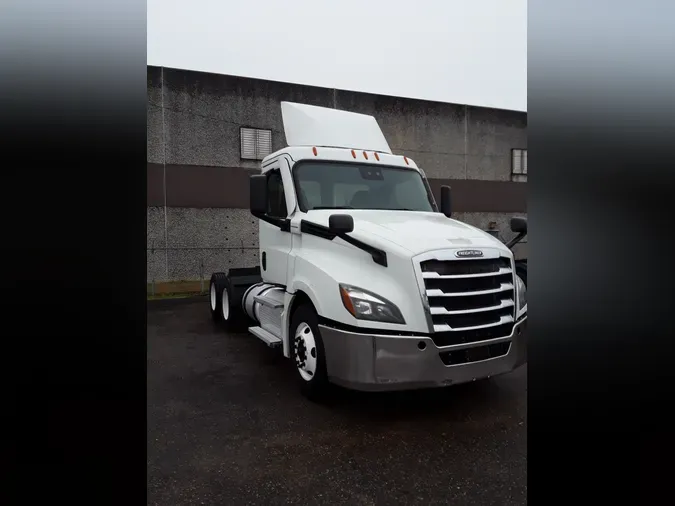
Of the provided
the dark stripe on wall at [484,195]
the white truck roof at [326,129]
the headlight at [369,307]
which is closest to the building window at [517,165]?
the dark stripe on wall at [484,195]

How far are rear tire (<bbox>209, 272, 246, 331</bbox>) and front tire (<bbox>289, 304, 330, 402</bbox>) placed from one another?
9.77 ft

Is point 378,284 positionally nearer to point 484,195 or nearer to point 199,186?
point 199,186

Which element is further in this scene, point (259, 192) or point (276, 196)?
point (276, 196)

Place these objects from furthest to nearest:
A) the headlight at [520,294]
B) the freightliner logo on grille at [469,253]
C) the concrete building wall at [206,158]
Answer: the concrete building wall at [206,158], the headlight at [520,294], the freightliner logo on grille at [469,253]

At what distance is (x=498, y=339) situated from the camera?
3.98 m

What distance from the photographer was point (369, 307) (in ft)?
12.3

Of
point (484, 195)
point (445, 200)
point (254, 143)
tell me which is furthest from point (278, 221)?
point (484, 195)

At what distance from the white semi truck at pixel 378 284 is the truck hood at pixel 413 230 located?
0.04 feet

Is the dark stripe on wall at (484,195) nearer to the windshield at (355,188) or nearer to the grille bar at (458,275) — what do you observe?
the windshield at (355,188)

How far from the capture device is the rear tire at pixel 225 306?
7.29 m

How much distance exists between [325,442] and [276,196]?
3.23 meters
